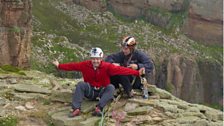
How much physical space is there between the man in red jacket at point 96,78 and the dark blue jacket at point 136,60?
2.48ft

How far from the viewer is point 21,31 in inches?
2247

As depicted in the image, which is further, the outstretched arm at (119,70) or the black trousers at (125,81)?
the black trousers at (125,81)

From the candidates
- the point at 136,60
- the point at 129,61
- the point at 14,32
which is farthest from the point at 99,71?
the point at 14,32

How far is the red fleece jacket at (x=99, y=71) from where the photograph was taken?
17.6 meters

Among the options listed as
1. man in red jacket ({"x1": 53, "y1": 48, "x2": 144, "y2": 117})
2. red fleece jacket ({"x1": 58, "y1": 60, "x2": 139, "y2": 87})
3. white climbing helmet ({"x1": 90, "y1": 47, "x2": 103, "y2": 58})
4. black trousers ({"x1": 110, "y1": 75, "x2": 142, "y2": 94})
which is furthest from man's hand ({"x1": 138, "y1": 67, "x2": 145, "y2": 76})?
white climbing helmet ({"x1": 90, "y1": 47, "x2": 103, "y2": 58})

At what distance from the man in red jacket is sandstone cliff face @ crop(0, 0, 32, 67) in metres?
39.4

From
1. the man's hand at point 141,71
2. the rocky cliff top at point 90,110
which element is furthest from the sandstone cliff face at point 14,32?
the man's hand at point 141,71

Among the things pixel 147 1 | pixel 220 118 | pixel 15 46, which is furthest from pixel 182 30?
pixel 220 118

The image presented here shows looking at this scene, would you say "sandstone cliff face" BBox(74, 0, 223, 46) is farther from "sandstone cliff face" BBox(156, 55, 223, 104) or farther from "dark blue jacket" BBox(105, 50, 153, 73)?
"dark blue jacket" BBox(105, 50, 153, 73)

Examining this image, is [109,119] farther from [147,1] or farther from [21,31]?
[147,1]

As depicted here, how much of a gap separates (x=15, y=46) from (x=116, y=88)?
39650 millimetres

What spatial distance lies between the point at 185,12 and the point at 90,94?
13511 cm

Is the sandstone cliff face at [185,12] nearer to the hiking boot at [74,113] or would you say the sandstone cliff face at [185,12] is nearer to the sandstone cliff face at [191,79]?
the sandstone cliff face at [191,79]

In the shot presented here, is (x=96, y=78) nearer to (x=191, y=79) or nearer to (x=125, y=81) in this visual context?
(x=125, y=81)
